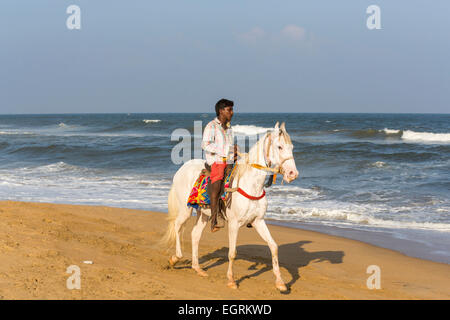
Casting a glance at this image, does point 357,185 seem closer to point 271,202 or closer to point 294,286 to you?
point 271,202

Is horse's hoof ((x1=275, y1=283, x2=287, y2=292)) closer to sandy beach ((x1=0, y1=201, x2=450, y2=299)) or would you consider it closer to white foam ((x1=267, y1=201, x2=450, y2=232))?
Result: sandy beach ((x1=0, y1=201, x2=450, y2=299))

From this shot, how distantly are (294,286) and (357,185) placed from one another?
1046cm

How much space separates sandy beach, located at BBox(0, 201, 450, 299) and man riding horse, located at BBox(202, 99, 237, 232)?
1.08 m

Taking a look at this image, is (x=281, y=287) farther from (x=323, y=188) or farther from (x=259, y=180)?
(x=323, y=188)

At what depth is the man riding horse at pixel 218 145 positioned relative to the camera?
5.66 metres

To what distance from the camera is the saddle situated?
5652mm

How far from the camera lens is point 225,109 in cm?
564

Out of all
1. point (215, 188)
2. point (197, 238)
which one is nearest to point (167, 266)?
point (197, 238)

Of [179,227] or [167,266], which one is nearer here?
[167,266]

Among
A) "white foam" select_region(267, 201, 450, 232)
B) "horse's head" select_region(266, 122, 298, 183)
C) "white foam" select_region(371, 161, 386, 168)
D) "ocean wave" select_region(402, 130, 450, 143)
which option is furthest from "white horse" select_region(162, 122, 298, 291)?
"ocean wave" select_region(402, 130, 450, 143)

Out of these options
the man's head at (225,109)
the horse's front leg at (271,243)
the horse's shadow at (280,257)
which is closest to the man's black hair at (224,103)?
the man's head at (225,109)

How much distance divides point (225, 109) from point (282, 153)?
1019 mm
